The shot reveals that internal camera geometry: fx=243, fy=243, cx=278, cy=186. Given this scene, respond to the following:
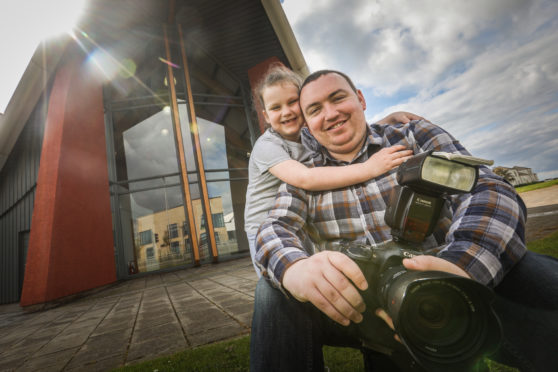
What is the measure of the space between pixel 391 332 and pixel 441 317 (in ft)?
0.53

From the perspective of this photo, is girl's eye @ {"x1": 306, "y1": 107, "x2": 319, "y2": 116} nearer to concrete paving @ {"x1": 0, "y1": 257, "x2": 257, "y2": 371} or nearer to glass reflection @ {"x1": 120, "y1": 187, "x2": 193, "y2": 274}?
concrete paving @ {"x1": 0, "y1": 257, "x2": 257, "y2": 371}

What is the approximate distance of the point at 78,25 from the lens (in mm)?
6082

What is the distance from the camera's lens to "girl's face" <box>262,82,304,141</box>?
1.72m

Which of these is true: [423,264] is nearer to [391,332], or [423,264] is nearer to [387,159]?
[391,332]

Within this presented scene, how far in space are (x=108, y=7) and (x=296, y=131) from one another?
25.2ft

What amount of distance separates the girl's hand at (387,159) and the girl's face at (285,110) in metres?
0.76

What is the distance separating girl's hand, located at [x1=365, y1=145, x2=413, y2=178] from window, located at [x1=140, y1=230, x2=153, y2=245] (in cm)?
752

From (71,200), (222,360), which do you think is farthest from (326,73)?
(71,200)

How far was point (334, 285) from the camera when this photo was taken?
626 millimetres

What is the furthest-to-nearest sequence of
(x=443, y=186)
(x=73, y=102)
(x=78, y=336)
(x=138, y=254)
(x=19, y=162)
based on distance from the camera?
(x=19, y=162) → (x=138, y=254) → (x=73, y=102) → (x=78, y=336) → (x=443, y=186)

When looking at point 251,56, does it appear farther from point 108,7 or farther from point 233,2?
point 108,7

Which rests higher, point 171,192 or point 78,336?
point 171,192

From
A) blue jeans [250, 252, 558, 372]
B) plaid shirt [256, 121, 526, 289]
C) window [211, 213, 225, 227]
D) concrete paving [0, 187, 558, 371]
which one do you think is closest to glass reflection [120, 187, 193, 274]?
window [211, 213, 225, 227]

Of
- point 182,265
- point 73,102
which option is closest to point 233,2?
point 73,102
